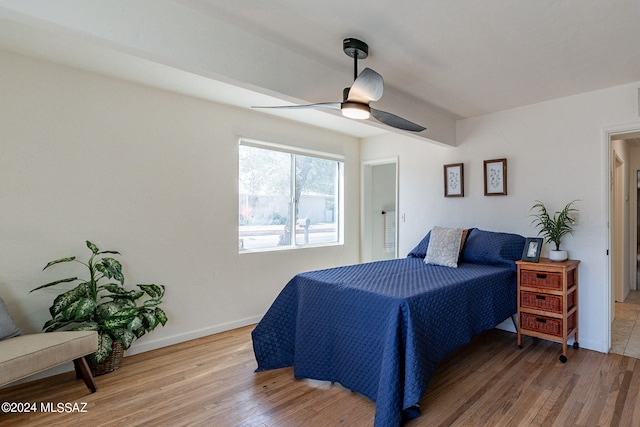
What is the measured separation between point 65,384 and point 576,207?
4501 millimetres

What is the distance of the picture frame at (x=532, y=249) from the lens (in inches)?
118

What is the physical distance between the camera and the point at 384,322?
6.57 feet

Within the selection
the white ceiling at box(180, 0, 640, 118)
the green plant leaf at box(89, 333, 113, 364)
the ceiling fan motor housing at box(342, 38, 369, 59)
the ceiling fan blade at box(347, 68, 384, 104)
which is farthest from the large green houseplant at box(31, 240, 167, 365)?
the ceiling fan motor housing at box(342, 38, 369, 59)

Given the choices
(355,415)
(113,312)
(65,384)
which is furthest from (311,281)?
(65,384)

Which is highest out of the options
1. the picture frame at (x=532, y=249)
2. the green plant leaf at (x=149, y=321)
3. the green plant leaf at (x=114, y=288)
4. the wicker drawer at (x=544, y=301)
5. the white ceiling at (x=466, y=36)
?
the white ceiling at (x=466, y=36)

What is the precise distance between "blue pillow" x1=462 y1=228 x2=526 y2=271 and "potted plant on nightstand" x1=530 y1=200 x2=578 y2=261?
0.23m

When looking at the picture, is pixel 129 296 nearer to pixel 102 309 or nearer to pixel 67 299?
pixel 102 309

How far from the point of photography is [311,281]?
2.49 meters

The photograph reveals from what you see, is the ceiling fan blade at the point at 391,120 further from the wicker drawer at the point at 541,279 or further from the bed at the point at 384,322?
the wicker drawer at the point at 541,279

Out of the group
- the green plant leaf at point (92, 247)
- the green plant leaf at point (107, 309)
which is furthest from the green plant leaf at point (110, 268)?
the green plant leaf at point (107, 309)

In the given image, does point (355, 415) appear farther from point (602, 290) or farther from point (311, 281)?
point (602, 290)

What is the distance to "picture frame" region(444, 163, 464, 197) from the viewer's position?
12.7 feet

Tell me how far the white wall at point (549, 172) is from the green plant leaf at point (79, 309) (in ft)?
11.5

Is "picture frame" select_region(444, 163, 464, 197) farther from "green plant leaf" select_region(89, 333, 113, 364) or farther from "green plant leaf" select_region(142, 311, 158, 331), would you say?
"green plant leaf" select_region(89, 333, 113, 364)
